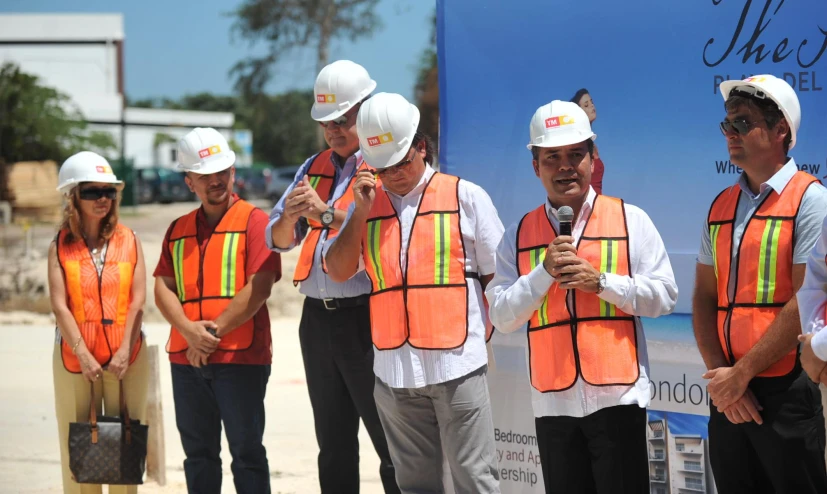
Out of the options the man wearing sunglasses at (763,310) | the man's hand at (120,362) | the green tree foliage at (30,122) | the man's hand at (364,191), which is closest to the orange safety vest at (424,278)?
the man's hand at (364,191)

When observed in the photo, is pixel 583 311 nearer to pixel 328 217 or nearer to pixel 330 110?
pixel 328 217

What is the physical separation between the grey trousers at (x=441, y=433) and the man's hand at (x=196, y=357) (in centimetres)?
117

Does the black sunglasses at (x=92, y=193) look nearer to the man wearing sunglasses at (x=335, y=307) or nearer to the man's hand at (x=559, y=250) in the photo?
the man wearing sunglasses at (x=335, y=307)

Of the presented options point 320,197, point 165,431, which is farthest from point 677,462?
point 165,431

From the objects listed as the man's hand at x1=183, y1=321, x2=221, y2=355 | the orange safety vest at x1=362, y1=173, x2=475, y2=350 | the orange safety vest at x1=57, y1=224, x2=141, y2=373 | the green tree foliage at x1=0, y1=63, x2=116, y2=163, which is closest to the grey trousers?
the orange safety vest at x1=362, y1=173, x2=475, y2=350

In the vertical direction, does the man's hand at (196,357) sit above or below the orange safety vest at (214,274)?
below

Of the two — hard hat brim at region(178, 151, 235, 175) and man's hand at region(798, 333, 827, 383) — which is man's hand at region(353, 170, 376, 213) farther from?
man's hand at region(798, 333, 827, 383)

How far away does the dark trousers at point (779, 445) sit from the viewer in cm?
353

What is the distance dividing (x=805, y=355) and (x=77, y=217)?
13.5 ft

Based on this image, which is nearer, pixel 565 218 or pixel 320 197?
pixel 565 218

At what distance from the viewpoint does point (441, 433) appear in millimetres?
4340

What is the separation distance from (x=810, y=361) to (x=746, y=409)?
0.40 metres

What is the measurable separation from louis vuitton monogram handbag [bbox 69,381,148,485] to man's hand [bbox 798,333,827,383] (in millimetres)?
3731

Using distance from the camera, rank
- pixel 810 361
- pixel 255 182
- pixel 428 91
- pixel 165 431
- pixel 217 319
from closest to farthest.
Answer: pixel 810 361 < pixel 217 319 < pixel 165 431 < pixel 428 91 < pixel 255 182
